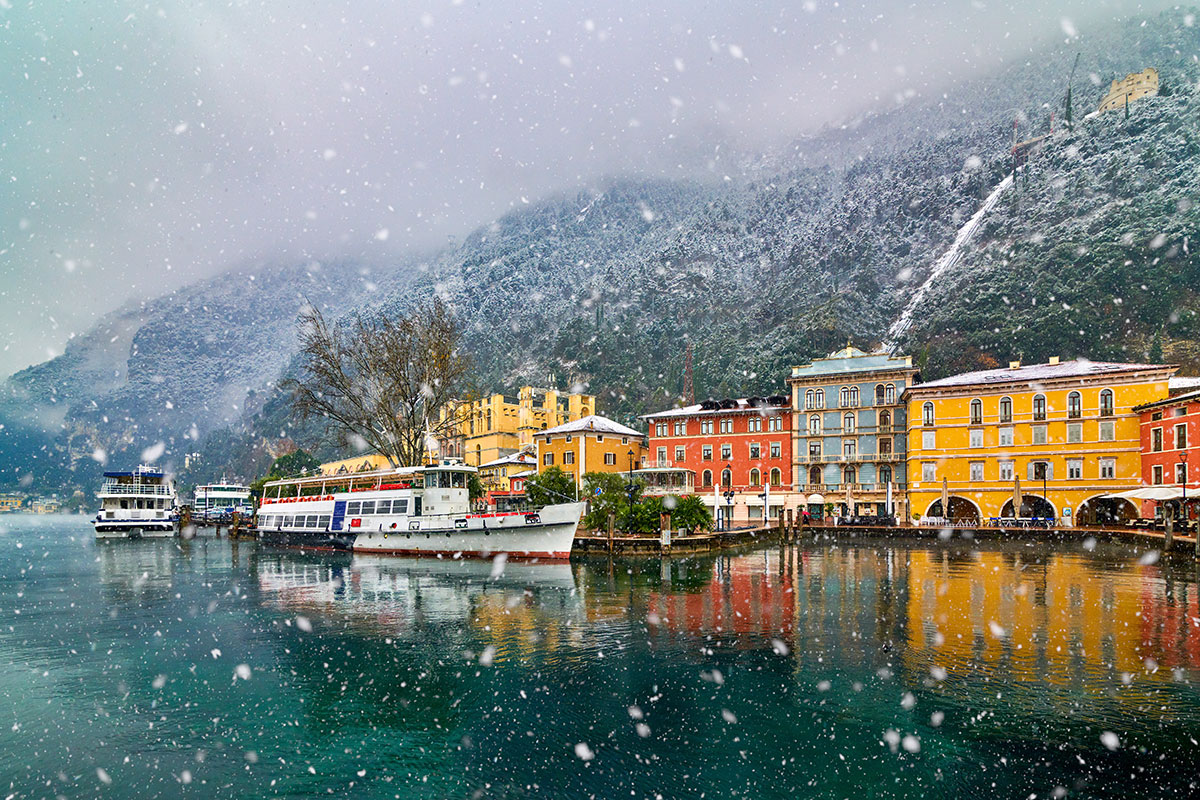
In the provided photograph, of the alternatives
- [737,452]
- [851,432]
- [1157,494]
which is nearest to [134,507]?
[737,452]

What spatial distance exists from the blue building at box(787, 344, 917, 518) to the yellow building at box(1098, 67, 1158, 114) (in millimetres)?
94931

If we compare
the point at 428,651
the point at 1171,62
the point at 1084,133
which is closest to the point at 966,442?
the point at 428,651

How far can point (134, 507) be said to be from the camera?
7294 centimetres

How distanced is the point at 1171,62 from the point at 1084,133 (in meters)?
41.2

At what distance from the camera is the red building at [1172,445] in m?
40.6

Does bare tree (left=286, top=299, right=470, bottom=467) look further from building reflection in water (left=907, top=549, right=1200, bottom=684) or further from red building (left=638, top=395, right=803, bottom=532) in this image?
building reflection in water (left=907, top=549, right=1200, bottom=684)

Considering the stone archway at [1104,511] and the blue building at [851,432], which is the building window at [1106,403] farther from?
the blue building at [851,432]

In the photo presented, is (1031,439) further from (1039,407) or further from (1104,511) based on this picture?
(1104,511)

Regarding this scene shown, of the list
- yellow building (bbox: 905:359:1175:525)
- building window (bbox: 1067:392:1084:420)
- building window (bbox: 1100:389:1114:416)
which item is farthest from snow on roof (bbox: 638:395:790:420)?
building window (bbox: 1100:389:1114:416)

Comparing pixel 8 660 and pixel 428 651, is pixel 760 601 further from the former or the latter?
pixel 8 660

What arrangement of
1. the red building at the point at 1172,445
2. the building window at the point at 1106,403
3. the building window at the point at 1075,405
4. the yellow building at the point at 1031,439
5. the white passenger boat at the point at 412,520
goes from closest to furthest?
1. the white passenger boat at the point at 412,520
2. the red building at the point at 1172,445
3. the yellow building at the point at 1031,439
4. the building window at the point at 1106,403
5. the building window at the point at 1075,405

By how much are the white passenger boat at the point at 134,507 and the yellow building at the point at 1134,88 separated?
149 metres

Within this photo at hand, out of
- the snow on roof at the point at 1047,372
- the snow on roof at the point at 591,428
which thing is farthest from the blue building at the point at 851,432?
the snow on roof at the point at 591,428

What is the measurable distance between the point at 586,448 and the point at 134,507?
47248 mm
